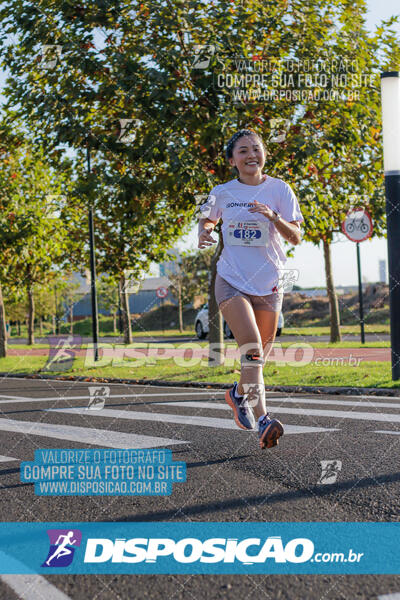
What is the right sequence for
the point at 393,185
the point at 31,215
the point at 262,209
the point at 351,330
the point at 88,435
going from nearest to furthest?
1. the point at 262,209
2. the point at 88,435
3. the point at 393,185
4. the point at 31,215
5. the point at 351,330

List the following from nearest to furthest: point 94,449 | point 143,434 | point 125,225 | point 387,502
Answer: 1. point 387,502
2. point 94,449
3. point 143,434
4. point 125,225

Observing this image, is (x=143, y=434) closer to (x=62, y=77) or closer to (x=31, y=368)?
(x=62, y=77)

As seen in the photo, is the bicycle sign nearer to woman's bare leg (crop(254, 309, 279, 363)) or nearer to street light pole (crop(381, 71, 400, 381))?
street light pole (crop(381, 71, 400, 381))

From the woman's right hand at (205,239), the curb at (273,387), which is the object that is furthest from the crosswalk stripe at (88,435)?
the curb at (273,387)

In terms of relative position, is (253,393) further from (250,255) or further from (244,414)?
(250,255)

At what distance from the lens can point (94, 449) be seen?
5.05 meters

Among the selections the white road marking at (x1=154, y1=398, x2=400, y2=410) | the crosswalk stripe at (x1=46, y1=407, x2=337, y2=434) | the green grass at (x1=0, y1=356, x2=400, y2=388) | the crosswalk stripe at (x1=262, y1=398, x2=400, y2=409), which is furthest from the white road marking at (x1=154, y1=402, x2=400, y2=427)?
the green grass at (x1=0, y1=356, x2=400, y2=388)

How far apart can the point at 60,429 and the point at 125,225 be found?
6639 mm

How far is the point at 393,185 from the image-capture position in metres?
9.22

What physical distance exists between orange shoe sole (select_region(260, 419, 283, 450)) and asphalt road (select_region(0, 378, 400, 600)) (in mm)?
174

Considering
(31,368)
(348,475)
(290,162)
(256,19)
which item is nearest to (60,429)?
(348,475)

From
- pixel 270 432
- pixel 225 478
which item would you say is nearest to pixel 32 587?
pixel 225 478

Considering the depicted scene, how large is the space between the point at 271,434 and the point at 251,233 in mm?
1285

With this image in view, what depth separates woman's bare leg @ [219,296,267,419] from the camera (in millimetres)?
4359
